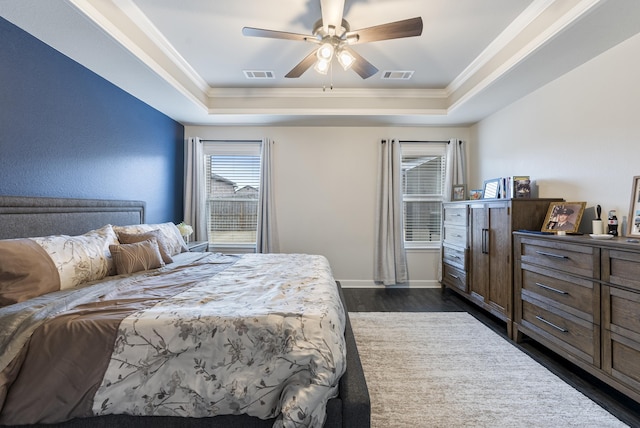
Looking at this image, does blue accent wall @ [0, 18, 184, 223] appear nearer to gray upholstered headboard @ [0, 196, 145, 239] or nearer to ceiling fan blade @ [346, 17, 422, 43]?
gray upholstered headboard @ [0, 196, 145, 239]

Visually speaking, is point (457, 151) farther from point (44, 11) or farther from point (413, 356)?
point (44, 11)

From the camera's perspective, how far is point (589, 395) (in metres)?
1.78

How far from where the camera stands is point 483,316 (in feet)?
10.2

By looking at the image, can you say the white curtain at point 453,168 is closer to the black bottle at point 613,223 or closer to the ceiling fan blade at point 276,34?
the black bottle at point 613,223

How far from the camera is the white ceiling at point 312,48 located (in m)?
2.02

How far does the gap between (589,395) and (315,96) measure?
12.5 ft

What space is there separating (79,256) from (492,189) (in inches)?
160

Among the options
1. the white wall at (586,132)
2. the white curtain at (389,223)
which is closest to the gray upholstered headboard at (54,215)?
the white curtain at (389,223)

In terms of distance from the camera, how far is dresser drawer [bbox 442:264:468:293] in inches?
137

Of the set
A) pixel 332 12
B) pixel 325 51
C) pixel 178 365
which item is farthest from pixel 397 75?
pixel 178 365

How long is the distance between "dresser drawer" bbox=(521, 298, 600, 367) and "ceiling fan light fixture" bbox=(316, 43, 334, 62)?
2.64 metres

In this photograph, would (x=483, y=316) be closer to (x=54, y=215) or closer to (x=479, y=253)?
(x=479, y=253)

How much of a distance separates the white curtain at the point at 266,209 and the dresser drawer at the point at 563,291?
303 cm

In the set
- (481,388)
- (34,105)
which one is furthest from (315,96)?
(481,388)
